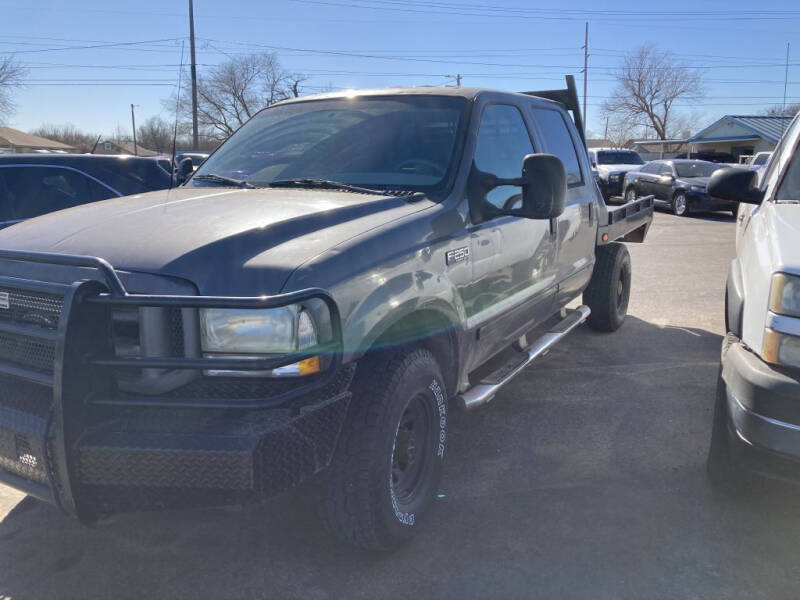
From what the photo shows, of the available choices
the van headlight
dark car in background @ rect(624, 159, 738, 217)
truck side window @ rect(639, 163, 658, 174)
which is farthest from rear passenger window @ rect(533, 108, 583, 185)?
truck side window @ rect(639, 163, 658, 174)

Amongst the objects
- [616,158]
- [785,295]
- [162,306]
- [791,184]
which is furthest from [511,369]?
[616,158]

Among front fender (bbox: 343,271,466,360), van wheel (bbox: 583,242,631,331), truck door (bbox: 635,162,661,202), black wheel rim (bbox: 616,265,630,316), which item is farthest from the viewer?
truck door (bbox: 635,162,661,202)

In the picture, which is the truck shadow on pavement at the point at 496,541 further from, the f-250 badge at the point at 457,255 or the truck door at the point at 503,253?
the f-250 badge at the point at 457,255

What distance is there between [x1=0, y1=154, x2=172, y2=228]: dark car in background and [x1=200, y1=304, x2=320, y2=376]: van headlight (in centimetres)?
424

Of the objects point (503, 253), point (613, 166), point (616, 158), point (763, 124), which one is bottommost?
point (503, 253)

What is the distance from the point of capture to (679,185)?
59.8 feet

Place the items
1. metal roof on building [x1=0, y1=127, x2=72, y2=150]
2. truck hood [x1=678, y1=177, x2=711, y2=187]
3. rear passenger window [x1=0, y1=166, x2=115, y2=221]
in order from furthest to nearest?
1. metal roof on building [x1=0, y1=127, x2=72, y2=150]
2. truck hood [x1=678, y1=177, x2=711, y2=187]
3. rear passenger window [x1=0, y1=166, x2=115, y2=221]

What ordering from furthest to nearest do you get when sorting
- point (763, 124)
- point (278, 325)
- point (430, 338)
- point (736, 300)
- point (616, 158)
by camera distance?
1. point (763, 124)
2. point (616, 158)
3. point (736, 300)
4. point (430, 338)
5. point (278, 325)

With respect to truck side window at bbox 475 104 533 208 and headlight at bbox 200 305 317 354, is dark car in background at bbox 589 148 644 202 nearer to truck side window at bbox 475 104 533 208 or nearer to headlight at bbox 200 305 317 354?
truck side window at bbox 475 104 533 208

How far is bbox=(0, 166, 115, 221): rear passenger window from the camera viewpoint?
5969 millimetres

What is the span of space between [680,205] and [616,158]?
25.2 ft

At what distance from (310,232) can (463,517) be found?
1.49 metres

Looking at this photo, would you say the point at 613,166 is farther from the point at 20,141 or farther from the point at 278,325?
the point at 20,141

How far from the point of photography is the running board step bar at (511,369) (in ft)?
11.6
